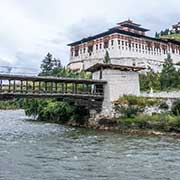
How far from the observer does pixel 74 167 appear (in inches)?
926

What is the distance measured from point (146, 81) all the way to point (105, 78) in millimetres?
21025

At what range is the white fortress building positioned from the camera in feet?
296

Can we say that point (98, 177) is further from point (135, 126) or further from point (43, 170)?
point (135, 126)

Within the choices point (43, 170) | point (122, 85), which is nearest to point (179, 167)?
point (43, 170)

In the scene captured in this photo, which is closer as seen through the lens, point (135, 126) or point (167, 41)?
point (135, 126)

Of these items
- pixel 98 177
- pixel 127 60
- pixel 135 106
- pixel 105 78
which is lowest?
pixel 98 177

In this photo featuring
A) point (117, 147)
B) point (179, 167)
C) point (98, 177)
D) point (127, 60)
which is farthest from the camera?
point (127, 60)

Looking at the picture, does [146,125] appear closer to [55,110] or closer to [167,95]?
[167,95]

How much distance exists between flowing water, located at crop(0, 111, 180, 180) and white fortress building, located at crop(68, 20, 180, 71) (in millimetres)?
54526

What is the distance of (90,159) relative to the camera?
1043 inches

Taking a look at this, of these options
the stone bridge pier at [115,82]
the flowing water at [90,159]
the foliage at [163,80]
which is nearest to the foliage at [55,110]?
the stone bridge pier at [115,82]

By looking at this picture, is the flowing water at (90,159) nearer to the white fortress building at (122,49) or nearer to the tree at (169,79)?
the tree at (169,79)

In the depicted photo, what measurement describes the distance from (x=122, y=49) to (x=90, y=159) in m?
66.1

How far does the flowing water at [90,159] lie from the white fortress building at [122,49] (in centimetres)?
5453
